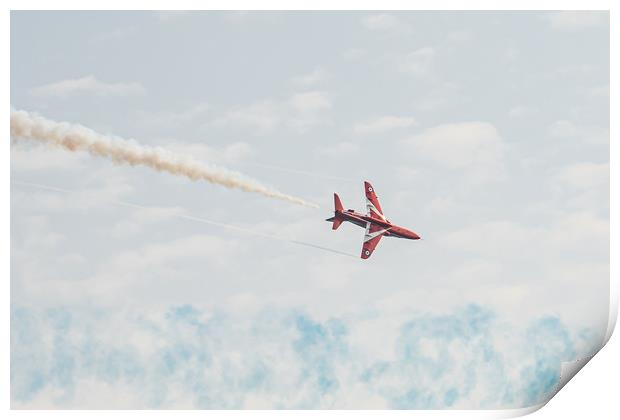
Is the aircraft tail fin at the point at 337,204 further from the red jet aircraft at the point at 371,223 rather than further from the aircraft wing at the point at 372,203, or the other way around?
the aircraft wing at the point at 372,203

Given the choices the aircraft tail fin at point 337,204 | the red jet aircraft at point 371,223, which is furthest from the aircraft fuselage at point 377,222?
the aircraft tail fin at point 337,204

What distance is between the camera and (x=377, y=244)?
4544 centimetres

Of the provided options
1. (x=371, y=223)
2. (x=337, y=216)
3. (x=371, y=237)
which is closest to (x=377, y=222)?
(x=371, y=223)

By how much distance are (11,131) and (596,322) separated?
25735mm

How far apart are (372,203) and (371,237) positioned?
149 cm

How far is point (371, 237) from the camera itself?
149 ft

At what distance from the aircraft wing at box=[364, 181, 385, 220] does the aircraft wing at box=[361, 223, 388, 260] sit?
482 millimetres

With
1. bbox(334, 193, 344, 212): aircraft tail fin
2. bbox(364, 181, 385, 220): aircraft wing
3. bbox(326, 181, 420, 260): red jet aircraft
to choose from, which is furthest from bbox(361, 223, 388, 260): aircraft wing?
bbox(334, 193, 344, 212): aircraft tail fin

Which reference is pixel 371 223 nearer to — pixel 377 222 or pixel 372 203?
pixel 377 222

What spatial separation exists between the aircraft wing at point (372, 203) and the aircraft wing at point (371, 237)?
482 mm

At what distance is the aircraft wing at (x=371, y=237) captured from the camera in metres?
45.2

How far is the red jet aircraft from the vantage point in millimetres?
44969

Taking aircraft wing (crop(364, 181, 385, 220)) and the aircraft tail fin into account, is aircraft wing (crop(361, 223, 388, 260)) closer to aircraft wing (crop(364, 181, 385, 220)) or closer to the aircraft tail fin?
aircraft wing (crop(364, 181, 385, 220))
